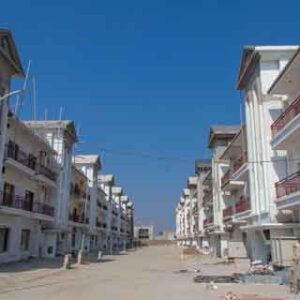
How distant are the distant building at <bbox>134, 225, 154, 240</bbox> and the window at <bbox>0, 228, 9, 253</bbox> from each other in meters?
147

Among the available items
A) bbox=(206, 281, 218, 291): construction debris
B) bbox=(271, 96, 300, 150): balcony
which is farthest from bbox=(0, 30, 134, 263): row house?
bbox=(271, 96, 300, 150): balcony

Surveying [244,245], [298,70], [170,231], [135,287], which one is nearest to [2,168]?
[135,287]

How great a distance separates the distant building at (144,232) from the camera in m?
179

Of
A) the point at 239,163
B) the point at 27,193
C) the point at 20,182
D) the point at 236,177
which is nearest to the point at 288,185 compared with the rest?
the point at 239,163

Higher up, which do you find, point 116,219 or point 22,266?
point 116,219

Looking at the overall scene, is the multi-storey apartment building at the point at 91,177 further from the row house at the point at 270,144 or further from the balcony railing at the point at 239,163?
the row house at the point at 270,144

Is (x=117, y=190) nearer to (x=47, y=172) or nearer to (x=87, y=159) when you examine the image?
(x=87, y=159)

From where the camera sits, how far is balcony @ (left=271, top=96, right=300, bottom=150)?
822 inches

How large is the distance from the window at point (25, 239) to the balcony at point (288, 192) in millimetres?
22082

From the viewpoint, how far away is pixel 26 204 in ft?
120

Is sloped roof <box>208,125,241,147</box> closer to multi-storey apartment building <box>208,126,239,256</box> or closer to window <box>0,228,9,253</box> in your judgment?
multi-storey apartment building <box>208,126,239,256</box>

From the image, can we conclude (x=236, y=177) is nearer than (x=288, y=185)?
No

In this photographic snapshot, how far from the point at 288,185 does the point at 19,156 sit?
2077 cm

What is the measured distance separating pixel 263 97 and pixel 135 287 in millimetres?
14082
